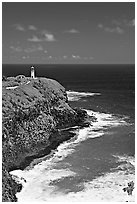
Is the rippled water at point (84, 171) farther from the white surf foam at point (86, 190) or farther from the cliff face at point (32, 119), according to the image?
the cliff face at point (32, 119)

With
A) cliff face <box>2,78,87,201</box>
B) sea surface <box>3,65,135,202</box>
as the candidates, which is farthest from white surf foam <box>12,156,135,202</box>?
cliff face <box>2,78,87,201</box>

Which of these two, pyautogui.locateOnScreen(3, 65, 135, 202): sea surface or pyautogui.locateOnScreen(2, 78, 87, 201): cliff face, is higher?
pyautogui.locateOnScreen(2, 78, 87, 201): cliff face

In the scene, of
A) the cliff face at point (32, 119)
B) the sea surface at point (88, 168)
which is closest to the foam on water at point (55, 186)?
the sea surface at point (88, 168)

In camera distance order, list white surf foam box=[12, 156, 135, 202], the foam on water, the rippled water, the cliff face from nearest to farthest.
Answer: white surf foam box=[12, 156, 135, 202]
the foam on water
the rippled water
the cliff face

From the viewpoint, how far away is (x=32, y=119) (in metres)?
42.0

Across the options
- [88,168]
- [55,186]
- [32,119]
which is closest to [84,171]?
[88,168]

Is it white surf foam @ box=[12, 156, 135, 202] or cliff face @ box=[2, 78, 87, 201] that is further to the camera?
cliff face @ box=[2, 78, 87, 201]

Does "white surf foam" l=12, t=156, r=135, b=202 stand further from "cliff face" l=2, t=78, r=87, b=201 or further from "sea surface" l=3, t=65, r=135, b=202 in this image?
"cliff face" l=2, t=78, r=87, b=201

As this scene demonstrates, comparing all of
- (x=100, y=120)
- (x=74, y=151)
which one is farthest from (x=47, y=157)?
(x=100, y=120)

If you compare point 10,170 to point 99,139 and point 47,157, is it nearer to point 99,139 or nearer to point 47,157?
point 47,157

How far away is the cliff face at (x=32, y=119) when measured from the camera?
117 ft

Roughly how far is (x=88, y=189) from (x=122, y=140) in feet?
49.8

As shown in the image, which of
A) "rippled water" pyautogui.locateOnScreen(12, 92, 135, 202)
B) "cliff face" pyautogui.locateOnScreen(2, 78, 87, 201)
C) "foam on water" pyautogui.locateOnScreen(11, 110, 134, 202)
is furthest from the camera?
"cliff face" pyautogui.locateOnScreen(2, 78, 87, 201)

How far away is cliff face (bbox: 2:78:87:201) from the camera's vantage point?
35678 millimetres
